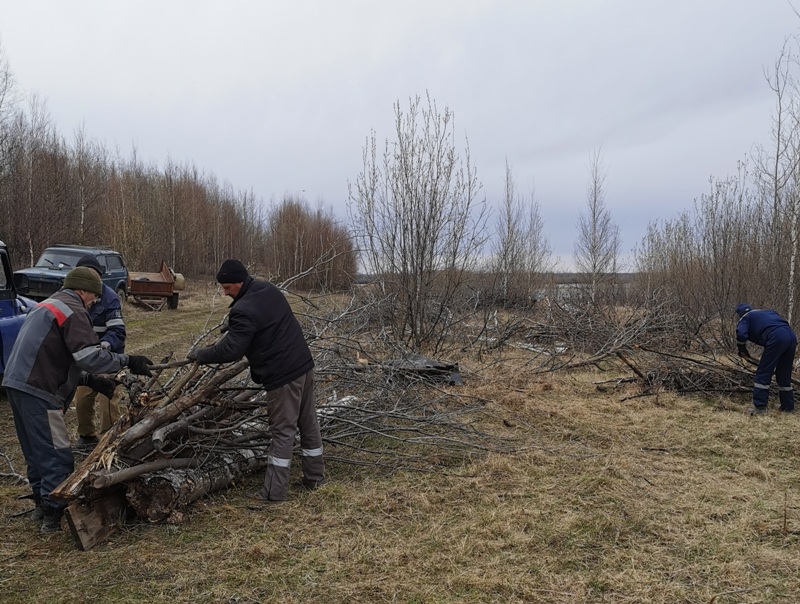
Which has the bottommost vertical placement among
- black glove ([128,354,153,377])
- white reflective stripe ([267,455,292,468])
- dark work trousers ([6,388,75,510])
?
white reflective stripe ([267,455,292,468])

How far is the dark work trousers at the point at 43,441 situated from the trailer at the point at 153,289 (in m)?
15.5

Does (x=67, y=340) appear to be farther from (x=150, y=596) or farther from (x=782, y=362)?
(x=782, y=362)

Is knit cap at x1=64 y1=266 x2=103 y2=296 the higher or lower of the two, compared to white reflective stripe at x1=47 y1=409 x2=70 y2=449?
higher

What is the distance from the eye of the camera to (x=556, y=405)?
24.0ft

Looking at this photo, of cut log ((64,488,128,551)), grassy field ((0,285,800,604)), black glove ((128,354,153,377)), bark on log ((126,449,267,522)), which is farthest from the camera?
black glove ((128,354,153,377))

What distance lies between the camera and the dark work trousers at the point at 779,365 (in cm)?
710

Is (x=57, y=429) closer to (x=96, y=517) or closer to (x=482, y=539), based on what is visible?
(x=96, y=517)

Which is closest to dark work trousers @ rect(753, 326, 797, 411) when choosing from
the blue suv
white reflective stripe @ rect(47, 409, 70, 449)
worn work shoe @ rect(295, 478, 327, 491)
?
worn work shoe @ rect(295, 478, 327, 491)

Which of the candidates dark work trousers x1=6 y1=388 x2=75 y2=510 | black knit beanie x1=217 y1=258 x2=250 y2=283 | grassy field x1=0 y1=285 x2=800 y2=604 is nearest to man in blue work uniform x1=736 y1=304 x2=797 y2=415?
grassy field x1=0 y1=285 x2=800 y2=604

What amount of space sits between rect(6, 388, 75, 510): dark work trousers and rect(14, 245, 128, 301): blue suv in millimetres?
9004

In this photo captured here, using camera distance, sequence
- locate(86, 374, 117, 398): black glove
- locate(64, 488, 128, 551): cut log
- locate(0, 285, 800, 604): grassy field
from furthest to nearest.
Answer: locate(86, 374, 117, 398): black glove, locate(64, 488, 128, 551): cut log, locate(0, 285, 800, 604): grassy field

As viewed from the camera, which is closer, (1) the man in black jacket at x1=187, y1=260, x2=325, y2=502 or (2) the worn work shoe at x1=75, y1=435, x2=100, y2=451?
(1) the man in black jacket at x1=187, y1=260, x2=325, y2=502

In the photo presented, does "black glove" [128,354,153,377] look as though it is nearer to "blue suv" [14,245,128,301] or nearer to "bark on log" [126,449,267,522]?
"bark on log" [126,449,267,522]

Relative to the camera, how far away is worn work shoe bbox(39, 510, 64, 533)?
3.65 metres
